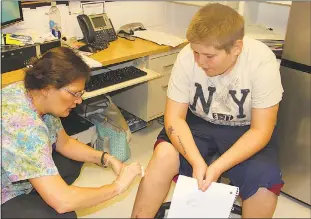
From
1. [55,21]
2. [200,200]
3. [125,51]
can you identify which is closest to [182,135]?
[200,200]

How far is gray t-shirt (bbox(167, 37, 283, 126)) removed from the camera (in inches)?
50.3

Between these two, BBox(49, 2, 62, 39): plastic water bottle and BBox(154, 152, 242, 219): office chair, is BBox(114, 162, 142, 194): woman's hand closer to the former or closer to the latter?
BBox(154, 152, 242, 219): office chair

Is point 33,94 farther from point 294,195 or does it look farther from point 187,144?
point 294,195

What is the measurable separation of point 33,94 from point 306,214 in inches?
41.0

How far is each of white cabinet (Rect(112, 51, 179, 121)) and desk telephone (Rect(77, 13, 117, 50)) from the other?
0.30 m

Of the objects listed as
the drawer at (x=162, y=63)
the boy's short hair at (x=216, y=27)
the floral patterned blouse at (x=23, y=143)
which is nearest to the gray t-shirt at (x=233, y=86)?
the boy's short hair at (x=216, y=27)

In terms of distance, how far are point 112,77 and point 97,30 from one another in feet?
1.29

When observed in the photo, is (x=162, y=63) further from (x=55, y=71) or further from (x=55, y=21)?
(x=55, y=71)

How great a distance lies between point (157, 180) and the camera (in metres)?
1.28

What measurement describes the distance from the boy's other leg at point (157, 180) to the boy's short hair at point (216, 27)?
41cm

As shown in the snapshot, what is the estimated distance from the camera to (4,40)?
173 centimetres

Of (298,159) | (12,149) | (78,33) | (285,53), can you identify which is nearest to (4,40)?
(78,33)

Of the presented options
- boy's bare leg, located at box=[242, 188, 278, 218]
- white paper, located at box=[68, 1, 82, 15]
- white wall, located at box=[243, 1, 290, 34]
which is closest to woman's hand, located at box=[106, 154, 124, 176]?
boy's bare leg, located at box=[242, 188, 278, 218]

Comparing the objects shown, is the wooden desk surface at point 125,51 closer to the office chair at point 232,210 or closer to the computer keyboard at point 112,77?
the computer keyboard at point 112,77
